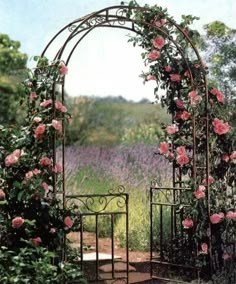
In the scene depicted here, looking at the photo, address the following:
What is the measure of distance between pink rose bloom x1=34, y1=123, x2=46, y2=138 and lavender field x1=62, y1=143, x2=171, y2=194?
8.56 feet

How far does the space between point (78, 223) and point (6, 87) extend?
886cm

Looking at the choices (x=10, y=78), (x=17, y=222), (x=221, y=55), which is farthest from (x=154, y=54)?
(x=10, y=78)

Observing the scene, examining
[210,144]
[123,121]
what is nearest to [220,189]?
[210,144]

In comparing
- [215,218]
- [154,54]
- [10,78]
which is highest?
[10,78]

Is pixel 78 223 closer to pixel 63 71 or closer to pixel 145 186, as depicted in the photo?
pixel 63 71

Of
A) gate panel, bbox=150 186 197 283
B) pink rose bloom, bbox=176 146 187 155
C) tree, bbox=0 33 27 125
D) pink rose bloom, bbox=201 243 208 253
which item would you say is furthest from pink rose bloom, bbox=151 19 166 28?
tree, bbox=0 33 27 125

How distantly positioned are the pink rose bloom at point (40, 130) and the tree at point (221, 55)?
16.4 ft

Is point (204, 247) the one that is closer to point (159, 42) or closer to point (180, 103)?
point (180, 103)

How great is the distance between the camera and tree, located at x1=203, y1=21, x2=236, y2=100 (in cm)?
962

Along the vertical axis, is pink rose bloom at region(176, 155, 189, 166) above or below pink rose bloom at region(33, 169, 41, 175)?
above

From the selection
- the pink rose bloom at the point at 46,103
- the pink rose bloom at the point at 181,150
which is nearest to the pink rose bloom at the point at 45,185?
the pink rose bloom at the point at 46,103

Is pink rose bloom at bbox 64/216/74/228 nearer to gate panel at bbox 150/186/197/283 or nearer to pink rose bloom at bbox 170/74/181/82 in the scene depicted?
gate panel at bbox 150/186/197/283

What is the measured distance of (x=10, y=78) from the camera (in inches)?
554

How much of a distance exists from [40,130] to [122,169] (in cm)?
369
